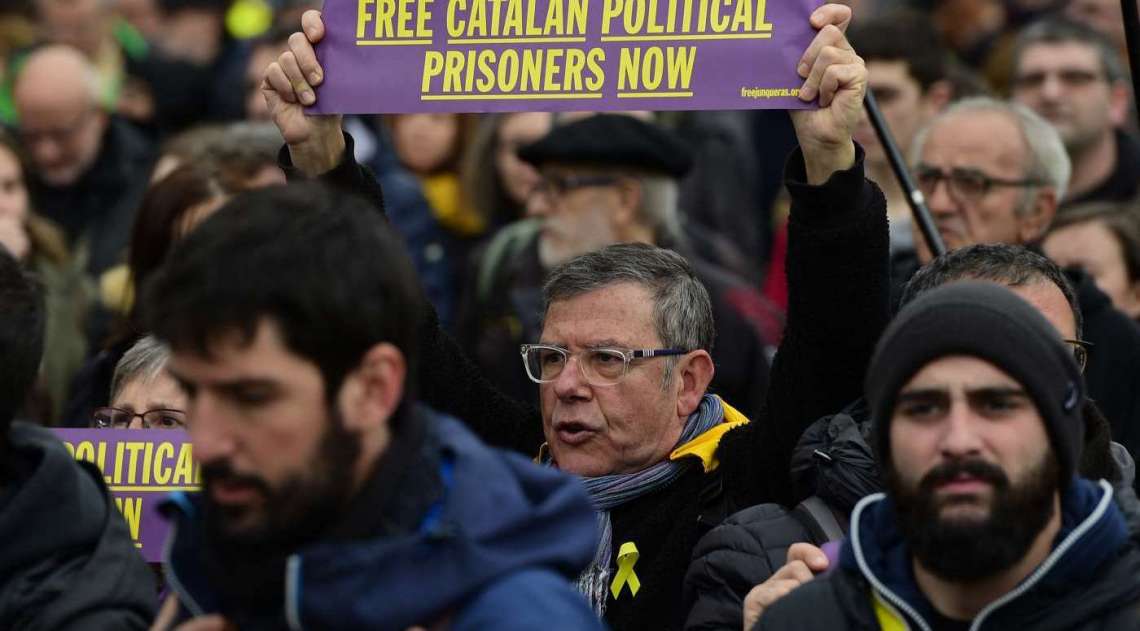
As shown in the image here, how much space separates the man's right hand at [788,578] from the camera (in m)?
4.34

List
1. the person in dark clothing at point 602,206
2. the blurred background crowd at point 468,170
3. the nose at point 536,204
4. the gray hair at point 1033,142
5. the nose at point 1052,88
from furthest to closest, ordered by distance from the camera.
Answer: the nose at point 1052,88 < the nose at point 536,204 < the person in dark clothing at point 602,206 < the blurred background crowd at point 468,170 < the gray hair at point 1033,142

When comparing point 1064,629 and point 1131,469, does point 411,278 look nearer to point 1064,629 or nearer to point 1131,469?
point 1064,629

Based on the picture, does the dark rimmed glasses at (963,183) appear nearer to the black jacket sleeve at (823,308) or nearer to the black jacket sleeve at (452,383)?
the black jacket sleeve at (452,383)

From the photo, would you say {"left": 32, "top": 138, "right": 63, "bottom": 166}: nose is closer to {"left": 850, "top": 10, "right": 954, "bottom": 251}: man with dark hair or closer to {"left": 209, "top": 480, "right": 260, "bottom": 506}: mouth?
{"left": 850, "top": 10, "right": 954, "bottom": 251}: man with dark hair

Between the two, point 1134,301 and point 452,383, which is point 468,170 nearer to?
point 1134,301

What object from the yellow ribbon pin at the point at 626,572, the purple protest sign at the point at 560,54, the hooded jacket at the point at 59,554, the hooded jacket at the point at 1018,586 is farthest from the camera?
the yellow ribbon pin at the point at 626,572

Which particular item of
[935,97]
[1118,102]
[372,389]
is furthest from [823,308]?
[1118,102]

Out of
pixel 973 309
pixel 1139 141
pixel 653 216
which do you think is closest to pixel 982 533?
pixel 973 309

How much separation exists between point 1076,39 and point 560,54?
5062 millimetres

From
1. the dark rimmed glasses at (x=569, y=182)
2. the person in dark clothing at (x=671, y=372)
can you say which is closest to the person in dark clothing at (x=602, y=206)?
the dark rimmed glasses at (x=569, y=182)

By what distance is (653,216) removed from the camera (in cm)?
827

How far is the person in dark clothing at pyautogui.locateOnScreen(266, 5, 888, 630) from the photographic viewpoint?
4.93 metres

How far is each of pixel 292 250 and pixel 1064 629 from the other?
61.0 inches

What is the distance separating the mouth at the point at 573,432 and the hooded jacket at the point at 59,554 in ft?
5.00
